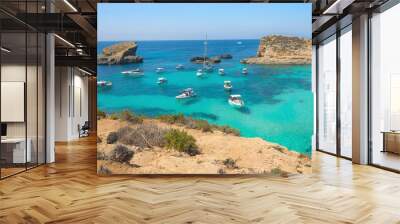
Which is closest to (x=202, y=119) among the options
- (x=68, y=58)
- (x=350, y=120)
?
(x=350, y=120)

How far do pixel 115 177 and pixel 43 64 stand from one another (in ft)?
10.0

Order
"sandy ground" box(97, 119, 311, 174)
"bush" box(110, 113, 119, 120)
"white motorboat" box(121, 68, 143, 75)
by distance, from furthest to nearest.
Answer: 1. "white motorboat" box(121, 68, 143, 75)
2. "bush" box(110, 113, 119, 120)
3. "sandy ground" box(97, 119, 311, 174)

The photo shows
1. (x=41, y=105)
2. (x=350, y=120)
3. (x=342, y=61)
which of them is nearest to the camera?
(x=41, y=105)

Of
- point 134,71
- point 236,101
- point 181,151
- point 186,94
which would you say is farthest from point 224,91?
point 134,71

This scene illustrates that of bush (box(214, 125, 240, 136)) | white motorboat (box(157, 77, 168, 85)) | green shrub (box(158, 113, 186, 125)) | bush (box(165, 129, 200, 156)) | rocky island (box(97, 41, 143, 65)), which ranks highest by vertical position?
rocky island (box(97, 41, 143, 65))

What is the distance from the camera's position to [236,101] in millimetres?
6703

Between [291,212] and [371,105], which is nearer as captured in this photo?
[291,212]

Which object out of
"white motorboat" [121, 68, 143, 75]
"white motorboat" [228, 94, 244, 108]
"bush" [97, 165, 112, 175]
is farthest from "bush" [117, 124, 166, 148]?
"white motorboat" [228, 94, 244, 108]

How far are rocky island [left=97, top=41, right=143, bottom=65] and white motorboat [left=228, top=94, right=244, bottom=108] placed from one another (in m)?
1.69

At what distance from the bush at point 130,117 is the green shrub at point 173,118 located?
1.14 feet

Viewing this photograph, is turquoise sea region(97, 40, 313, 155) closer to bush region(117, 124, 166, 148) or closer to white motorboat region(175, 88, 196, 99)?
white motorboat region(175, 88, 196, 99)

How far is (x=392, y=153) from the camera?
729 centimetres

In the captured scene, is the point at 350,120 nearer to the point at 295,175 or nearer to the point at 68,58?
the point at 295,175

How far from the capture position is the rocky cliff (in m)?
6.68
